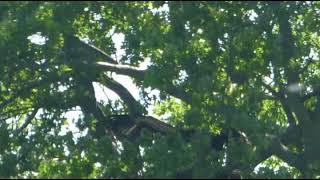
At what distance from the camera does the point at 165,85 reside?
1888 centimetres

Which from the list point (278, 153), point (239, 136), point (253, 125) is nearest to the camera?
point (253, 125)

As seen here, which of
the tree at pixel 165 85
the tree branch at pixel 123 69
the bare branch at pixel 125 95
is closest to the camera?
the tree at pixel 165 85

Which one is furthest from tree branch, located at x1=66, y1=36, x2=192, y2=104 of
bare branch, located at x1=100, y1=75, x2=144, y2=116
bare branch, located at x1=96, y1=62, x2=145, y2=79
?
bare branch, located at x1=100, y1=75, x2=144, y2=116

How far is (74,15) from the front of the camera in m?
19.1

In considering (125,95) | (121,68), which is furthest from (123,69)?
(125,95)

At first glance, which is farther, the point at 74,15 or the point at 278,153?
the point at 278,153

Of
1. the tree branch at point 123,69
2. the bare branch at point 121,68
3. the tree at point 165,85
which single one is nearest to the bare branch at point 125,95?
the tree at point 165,85

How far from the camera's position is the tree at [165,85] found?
18250 mm

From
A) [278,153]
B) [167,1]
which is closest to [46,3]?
[167,1]

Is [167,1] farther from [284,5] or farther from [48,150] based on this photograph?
[48,150]

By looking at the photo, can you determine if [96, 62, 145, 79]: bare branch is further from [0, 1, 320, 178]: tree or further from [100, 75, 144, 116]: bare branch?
[100, 75, 144, 116]: bare branch

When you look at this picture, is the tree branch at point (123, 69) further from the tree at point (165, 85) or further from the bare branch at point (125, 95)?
the bare branch at point (125, 95)

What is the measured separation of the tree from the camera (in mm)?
18250

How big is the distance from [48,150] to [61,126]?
130 centimetres
